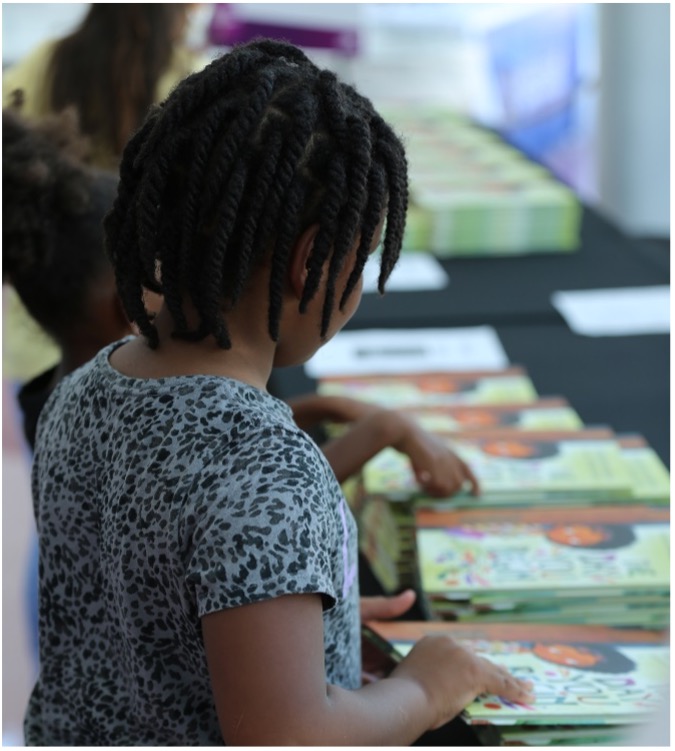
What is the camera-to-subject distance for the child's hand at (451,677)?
911 mm

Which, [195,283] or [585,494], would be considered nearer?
[195,283]

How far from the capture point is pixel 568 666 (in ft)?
3.37

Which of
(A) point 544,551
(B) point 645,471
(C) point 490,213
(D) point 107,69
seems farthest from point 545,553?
(D) point 107,69

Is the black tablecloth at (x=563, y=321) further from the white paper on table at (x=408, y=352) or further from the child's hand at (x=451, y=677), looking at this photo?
the child's hand at (x=451, y=677)

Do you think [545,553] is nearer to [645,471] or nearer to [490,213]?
[645,471]

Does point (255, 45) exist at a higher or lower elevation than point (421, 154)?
higher

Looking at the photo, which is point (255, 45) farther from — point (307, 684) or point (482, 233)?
point (482, 233)

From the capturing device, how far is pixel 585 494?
1313 mm

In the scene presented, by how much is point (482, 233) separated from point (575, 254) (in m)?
0.20

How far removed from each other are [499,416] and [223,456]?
859 mm

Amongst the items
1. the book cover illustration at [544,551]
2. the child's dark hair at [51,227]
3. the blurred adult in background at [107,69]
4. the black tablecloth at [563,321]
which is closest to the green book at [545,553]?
the book cover illustration at [544,551]

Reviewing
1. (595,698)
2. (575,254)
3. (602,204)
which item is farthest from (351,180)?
(602,204)

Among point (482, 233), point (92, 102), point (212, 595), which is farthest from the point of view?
point (482, 233)

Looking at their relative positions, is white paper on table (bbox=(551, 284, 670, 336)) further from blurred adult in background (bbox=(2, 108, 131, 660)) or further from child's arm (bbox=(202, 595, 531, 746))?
child's arm (bbox=(202, 595, 531, 746))
